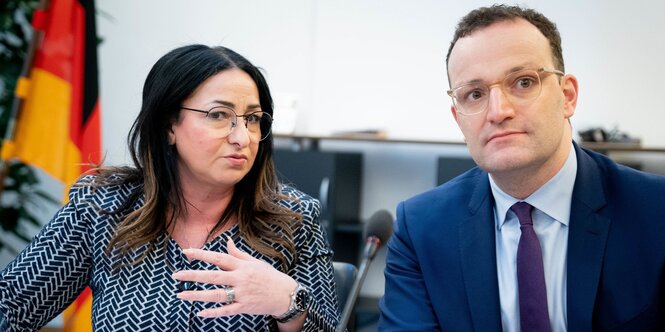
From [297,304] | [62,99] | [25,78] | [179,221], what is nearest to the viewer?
[297,304]

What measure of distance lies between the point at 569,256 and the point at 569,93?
13.4 inches

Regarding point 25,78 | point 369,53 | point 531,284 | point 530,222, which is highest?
point 369,53

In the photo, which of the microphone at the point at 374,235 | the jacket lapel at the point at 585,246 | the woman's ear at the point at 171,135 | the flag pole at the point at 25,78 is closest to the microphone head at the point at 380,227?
the microphone at the point at 374,235

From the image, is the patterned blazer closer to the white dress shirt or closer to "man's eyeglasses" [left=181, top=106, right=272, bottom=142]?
"man's eyeglasses" [left=181, top=106, right=272, bottom=142]

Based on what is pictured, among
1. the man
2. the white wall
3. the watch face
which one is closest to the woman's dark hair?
the watch face

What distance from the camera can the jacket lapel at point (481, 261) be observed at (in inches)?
58.9

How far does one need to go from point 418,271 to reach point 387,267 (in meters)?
0.08

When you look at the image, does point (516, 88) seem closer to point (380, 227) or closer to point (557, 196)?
point (557, 196)

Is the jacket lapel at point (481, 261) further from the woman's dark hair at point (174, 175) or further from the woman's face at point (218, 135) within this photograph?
the woman's face at point (218, 135)

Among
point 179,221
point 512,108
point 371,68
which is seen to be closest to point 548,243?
point 512,108

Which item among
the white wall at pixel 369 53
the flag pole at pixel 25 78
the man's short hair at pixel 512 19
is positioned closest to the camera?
the man's short hair at pixel 512 19

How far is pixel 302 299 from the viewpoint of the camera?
1.60m

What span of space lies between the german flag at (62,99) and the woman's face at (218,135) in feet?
4.37

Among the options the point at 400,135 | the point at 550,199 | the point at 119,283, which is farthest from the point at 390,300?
the point at 400,135
